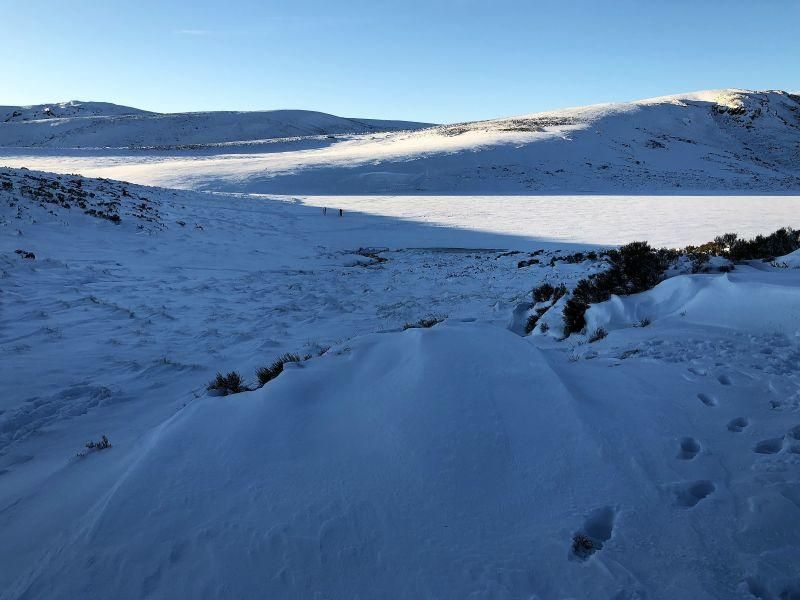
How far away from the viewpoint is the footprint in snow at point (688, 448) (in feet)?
9.38

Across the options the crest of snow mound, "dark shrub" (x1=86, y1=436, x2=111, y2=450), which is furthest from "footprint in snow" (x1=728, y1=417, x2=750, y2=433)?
"dark shrub" (x1=86, y1=436, x2=111, y2=450)

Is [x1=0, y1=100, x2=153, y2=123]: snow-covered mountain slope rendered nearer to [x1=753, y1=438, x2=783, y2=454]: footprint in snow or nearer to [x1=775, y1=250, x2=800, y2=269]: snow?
[x1=775, y1=250, x2=800, y2=269]: snow

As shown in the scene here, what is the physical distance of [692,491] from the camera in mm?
2592

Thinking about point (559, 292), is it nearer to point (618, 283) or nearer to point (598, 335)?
point (618, 283)

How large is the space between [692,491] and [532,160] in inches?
1745

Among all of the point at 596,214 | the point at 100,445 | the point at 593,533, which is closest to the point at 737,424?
the point at 593,533

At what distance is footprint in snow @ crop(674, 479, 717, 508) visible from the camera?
2509 millimetres

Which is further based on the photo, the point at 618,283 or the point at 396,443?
the point at 618,283

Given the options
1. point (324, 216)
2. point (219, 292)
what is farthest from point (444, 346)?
point (324, 216)

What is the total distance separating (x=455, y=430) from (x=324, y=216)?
2136 centimetres

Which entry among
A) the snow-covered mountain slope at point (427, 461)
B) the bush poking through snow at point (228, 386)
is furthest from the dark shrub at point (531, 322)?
the bush poking through snow at point (228, 386)

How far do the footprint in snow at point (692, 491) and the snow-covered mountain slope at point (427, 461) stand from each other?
0.01m

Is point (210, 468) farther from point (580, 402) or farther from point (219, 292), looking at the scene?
point (219, 292)

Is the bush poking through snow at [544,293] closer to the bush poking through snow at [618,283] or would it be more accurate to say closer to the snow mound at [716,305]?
the bush poking through snow at [618,283]
